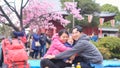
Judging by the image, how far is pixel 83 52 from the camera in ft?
23.4

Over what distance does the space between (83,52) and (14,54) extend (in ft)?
5.16

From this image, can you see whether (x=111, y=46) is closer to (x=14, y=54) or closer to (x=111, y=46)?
(x=111, y=46)

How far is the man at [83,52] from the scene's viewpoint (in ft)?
23.2

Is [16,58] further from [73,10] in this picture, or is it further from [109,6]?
[109,6]

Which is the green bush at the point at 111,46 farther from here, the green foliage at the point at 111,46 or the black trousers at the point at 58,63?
the black trousers at the point at 58,63

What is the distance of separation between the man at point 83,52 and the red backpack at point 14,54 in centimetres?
100

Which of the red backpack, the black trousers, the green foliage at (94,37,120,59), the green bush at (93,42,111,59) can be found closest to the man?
the black trousers

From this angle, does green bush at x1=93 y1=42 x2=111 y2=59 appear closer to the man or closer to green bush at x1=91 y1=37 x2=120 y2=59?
green bush at x1=91 y1=37 x2=120 y2=59

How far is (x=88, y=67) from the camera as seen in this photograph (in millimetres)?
7180

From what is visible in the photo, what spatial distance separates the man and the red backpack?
1.00 m

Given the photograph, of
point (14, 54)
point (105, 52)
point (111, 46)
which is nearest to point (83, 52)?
point (14, 54)

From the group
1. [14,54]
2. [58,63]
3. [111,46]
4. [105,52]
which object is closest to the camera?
[58,63]

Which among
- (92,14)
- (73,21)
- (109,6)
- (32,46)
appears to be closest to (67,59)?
(32,46)

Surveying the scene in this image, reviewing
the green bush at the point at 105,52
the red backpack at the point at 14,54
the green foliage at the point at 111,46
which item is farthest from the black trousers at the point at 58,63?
the green foliage at the point at 111,46
